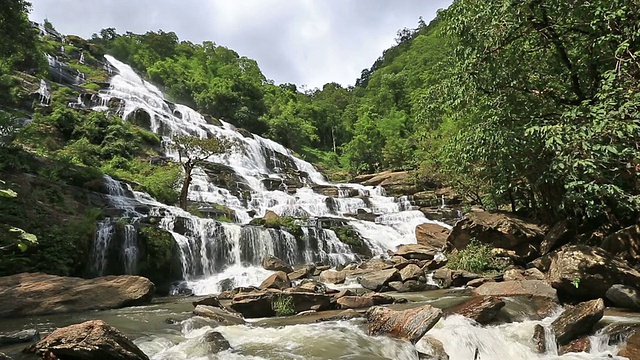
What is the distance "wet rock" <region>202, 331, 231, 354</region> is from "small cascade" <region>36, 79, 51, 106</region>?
33091mm

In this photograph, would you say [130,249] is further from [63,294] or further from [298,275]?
[298,275]

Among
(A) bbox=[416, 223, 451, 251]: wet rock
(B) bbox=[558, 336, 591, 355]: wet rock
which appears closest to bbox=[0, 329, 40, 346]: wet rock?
(B) bbox=[558, 336, 591, 355]: wet rock

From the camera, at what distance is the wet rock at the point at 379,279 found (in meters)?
12.8

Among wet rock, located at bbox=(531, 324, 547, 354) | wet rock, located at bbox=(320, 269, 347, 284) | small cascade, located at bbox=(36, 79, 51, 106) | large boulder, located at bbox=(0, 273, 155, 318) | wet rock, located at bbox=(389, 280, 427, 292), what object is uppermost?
small cascade, located at bbox=(36, 79, 51, 106)

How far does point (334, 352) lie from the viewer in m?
6.37

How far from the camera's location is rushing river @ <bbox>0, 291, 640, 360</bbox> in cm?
637

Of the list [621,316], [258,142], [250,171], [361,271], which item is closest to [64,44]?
[258,142]

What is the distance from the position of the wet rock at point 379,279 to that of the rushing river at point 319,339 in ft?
14.5

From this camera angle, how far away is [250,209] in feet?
84.6

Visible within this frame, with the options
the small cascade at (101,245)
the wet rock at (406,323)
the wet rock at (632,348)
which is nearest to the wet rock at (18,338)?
the wet rock at (406,323)

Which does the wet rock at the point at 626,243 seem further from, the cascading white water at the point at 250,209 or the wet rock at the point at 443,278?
the cascading white water at the point at 250,209

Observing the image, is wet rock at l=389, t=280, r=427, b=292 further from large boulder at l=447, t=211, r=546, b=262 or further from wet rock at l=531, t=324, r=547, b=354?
wet rock at l=531, t=324, r=547, b=354

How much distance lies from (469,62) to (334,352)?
848cm

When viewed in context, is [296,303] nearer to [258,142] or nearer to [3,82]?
[3,82]
